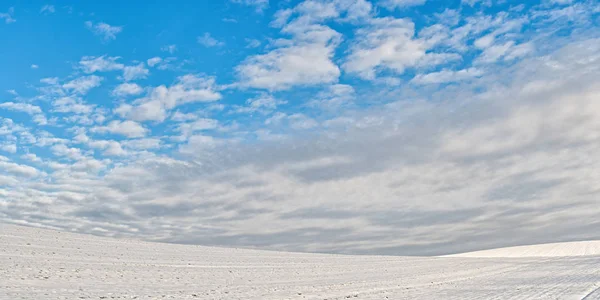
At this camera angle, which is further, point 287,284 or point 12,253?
point 12,253

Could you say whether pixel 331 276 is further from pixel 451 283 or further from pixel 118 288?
pixel 118 288

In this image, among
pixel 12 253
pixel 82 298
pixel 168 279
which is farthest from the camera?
pixel 12 253

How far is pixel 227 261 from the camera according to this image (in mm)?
34344

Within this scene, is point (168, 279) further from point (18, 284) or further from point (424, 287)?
point (424, 287)

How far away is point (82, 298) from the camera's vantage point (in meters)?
15.5

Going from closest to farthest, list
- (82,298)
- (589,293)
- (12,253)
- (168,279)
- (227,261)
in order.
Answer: (82,298) → (589,293) → (168,279) → (12,253) → (227,261)

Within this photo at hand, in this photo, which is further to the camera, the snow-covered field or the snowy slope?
the snowy slope

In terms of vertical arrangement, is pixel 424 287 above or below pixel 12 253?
below

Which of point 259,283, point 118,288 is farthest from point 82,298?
point 259,283

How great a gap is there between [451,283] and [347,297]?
31.8 feet

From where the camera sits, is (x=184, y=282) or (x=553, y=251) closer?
(x=184, y=282)

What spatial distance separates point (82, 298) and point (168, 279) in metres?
7.08

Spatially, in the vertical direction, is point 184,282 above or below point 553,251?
below

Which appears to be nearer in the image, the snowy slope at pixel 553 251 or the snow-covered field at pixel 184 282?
the snow-covered field at pixel 184 282
